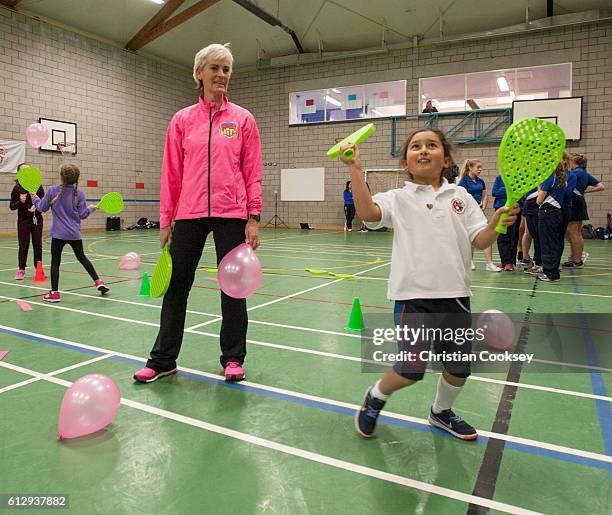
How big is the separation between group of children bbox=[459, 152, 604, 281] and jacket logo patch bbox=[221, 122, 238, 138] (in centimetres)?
442

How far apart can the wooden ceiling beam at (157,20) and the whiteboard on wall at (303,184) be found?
23.4ft

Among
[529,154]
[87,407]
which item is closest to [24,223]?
[87,407]

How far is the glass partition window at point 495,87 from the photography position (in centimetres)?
1619

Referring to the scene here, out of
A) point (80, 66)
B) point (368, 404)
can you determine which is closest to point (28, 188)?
point (368, 404)

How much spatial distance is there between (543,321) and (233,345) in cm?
303

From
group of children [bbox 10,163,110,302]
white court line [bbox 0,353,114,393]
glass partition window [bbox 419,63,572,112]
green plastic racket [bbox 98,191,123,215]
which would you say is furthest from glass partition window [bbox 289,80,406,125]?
white court line [bbox 0,353,114,393]

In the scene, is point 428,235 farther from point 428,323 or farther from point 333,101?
point 333,101

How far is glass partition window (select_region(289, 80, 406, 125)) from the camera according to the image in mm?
18391

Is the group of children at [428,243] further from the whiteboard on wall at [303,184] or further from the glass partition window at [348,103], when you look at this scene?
the whiteboard on wall at [303,184]

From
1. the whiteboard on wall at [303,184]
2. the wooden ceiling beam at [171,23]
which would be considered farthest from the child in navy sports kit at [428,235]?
the whiteboard on wall at [303,184]

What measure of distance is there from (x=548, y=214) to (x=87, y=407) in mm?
6428

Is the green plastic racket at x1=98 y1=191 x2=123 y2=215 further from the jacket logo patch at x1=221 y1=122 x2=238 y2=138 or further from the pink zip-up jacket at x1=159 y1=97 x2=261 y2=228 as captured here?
the jacket logo patch at x1=221 y1=122 x2=238 y2=138

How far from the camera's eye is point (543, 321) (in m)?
4.55

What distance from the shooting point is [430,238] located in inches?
82.8
